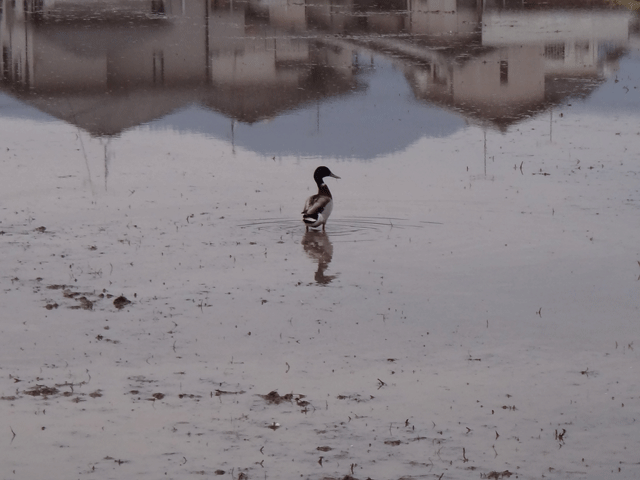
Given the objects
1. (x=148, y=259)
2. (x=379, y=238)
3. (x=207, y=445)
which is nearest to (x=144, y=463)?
(x=207, y=445)

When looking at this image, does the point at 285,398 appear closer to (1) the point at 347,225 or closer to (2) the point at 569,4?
(1) the point at 347,225

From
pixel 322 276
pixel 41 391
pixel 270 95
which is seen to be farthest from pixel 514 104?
pixel 41 391

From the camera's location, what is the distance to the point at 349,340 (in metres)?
9.85

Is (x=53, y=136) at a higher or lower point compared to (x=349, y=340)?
higher

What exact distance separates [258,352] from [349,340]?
2.71 feet

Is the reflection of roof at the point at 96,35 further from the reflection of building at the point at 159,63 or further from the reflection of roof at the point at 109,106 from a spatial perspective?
the reflection of roof at the point at 109,106

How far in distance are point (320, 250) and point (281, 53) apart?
51.1 feet

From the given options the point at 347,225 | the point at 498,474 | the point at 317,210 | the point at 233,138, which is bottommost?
the point at 498,474

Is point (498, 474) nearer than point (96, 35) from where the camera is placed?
Yes

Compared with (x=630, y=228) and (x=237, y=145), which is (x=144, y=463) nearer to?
(x=630, y=228)

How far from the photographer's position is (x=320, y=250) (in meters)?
12.8

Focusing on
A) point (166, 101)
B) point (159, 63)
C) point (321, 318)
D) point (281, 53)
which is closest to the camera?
point (321, 318)

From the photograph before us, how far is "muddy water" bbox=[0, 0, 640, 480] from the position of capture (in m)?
7.79

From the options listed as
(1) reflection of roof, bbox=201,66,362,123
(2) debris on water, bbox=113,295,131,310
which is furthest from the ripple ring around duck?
(1) reflection of roof, bbox=201,66,362,123
